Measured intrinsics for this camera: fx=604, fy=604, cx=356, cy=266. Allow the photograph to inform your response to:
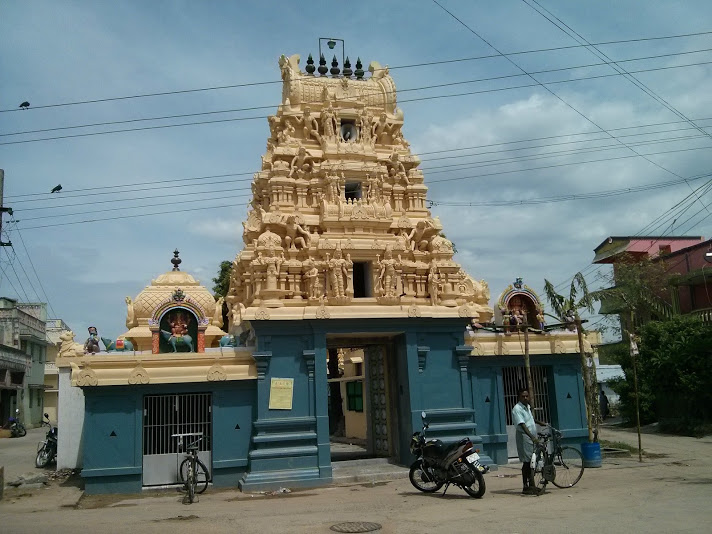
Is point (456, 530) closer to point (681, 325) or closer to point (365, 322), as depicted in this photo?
point (365, 322)

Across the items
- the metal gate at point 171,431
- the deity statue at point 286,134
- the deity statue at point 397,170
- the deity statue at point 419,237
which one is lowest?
the metal gate at point 171,431

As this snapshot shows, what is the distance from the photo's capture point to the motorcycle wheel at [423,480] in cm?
1120

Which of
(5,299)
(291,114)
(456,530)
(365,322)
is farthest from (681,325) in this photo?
(5,299)

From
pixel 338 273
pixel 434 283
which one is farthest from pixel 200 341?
pixel 434 283

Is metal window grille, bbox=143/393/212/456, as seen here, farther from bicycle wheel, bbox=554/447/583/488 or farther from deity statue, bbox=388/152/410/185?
deity statue, bbox=388/152/410/185

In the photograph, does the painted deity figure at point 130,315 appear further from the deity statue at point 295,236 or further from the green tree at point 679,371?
the green tree at point 679,371

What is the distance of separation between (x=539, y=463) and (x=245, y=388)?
6.48 metres

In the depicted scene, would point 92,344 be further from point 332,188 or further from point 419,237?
point 419,237

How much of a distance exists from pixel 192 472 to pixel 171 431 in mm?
2077

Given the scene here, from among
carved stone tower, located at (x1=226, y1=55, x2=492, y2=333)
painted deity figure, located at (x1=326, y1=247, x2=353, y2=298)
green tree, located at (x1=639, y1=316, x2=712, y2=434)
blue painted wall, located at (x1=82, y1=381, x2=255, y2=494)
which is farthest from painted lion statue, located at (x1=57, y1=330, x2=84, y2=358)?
green tree, located at (x1=639, y1=316, x2=712, y2=434)

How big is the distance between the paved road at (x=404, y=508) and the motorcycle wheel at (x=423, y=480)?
19cm

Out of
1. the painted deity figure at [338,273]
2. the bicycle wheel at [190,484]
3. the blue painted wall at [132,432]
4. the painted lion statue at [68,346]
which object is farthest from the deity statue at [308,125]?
the bicycle wheel at [190,484]

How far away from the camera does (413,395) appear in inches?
562

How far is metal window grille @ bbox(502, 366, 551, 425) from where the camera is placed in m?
15.7
